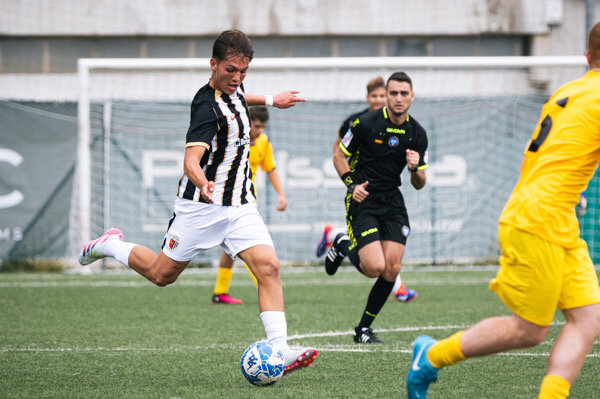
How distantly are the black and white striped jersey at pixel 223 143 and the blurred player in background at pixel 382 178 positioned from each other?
1.52 m

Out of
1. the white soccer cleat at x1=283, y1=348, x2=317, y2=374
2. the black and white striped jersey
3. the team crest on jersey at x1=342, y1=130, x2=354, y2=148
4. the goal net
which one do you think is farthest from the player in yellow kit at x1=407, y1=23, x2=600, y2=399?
the goal net

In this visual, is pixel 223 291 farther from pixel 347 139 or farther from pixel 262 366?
pixel 262 366

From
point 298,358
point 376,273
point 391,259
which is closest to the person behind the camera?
point 298,358

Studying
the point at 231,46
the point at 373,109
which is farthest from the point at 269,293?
the point at 373,109

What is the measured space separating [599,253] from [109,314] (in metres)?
8.36

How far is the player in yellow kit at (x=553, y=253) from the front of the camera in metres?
3.53

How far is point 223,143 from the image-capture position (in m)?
4.99

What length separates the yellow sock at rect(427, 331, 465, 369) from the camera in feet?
12.2

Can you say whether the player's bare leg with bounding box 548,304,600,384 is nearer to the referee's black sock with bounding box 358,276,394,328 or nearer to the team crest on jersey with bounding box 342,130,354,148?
Result: the referee's black sock with bounding box 358,276,394,328

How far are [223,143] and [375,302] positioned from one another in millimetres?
2087

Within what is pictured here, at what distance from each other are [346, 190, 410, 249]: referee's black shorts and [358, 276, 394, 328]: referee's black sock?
385mm

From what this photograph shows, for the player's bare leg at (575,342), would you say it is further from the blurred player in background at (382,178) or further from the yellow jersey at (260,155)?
the yellow jersey at (260,155)

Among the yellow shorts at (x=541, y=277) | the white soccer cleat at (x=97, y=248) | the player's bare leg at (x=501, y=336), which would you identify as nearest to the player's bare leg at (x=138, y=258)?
the white soccer cleat at (x=97, y=248)

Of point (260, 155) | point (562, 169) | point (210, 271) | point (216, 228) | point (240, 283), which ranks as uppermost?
point (562, 169)
